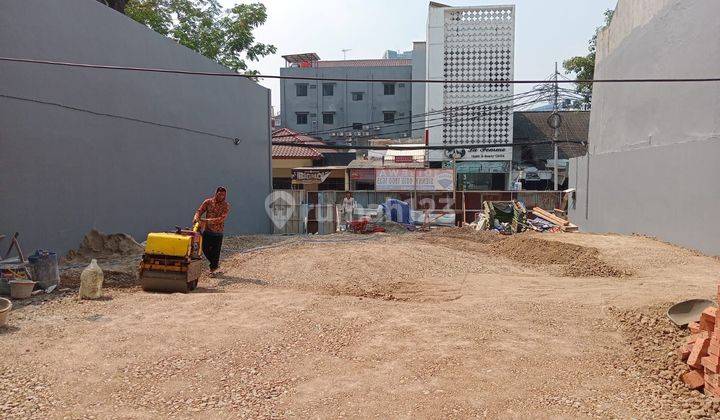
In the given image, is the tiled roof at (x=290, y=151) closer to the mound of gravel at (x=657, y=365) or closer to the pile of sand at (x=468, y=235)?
the pile of sand at (x=468, y=235)

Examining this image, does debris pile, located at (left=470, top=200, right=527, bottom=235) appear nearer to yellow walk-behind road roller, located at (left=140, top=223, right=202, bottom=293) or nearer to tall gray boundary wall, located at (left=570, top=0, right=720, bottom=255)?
tall gray boundary wall, located at (left=570, top=0, right=720, bottom=255)

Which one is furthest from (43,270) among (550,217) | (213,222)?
(550,217)

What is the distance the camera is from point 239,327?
5.78m

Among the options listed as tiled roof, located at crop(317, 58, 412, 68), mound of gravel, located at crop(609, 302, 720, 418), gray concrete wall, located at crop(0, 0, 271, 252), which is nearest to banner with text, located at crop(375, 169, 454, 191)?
gray concrete wall, located at crop(0, 0, 271, 252)

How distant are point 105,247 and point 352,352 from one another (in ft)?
24.8

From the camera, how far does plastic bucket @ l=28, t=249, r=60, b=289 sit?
24.4 ft

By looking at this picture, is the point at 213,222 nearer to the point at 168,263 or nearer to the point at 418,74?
the point at 168,263

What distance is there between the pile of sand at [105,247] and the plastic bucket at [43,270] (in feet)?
8.86

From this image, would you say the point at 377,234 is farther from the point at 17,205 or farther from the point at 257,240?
the point at 17,205

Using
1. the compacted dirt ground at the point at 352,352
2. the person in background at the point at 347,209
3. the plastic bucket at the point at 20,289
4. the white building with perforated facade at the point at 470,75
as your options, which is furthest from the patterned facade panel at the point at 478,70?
the plastic bucket at the point at 20,289

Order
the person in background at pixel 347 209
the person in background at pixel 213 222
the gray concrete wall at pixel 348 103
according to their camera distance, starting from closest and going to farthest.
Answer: the person in background at pixel 213 222
the person in background at pixel 347 209
the gray concrete wall at pixel 348 103

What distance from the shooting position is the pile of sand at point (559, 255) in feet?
34.7

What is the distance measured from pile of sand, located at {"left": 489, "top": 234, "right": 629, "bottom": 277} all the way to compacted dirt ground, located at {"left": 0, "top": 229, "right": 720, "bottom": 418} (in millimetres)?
1585

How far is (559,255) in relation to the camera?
40.8 ft
